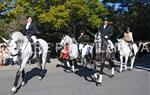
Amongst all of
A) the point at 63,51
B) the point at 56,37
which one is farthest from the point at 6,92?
the point at 56,37

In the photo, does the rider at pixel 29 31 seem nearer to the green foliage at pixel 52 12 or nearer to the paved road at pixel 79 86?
the paved road at pixel 79 86

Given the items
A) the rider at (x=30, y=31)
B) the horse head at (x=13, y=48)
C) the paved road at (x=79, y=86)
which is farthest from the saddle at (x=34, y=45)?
the horse head at (x=13, y=48)

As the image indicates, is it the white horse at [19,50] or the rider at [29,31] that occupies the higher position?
the rider at [29,31]

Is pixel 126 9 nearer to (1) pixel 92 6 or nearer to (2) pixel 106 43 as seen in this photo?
(1) pixel 92 6

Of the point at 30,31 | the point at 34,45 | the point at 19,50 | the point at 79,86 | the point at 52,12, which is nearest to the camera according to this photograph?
the point at 19,50

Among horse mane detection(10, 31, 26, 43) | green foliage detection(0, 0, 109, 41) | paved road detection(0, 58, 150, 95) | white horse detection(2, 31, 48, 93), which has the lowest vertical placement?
paved road detection(0, 58, 150, 95)

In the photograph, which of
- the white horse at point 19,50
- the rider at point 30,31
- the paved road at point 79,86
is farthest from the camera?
the rider at point 30,31

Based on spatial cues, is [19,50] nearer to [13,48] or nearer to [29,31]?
[13,48]

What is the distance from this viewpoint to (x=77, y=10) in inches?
1591

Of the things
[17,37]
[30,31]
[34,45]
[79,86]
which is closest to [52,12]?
[30,31]

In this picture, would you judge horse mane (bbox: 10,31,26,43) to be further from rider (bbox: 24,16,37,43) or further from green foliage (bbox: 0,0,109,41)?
green foliage (bbox: 0,0,109,41)

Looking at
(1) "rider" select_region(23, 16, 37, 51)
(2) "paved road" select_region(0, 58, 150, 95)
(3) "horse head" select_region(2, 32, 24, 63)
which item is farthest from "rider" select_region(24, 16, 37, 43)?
(3) "horse head" select_region(2, 32, 24, 63)

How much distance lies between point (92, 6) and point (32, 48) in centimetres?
3169

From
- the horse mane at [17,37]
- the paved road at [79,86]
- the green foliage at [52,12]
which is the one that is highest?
the green foliage at [52,12]
